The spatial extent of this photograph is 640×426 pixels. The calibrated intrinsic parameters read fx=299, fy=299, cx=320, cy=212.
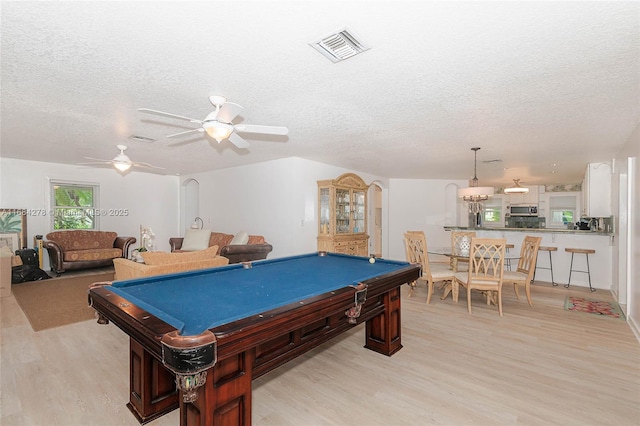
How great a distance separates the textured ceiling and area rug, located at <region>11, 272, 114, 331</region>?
2382 mm

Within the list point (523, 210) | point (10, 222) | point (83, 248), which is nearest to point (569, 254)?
point (523, 210)

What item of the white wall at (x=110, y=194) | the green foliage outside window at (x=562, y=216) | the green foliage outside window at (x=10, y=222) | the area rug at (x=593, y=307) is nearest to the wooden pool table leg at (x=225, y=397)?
the area rug at (x=593, y=307)

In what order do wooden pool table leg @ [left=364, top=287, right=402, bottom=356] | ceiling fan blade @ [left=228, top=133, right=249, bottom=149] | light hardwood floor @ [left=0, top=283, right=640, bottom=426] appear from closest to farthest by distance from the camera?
light hardwood floor @ [left=0, top=283, right=640, bottom=426], wooden pool table leg @ [left=364, top=287, right=402, bottom=356], ceiling fan blade @ [left=228, top=133, right=249, bottom=149]

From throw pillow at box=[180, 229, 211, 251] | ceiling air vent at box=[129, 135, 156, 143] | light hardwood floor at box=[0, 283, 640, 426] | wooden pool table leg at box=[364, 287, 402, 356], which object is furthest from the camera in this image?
throw pillow at box=[180, 229, 211, 251]

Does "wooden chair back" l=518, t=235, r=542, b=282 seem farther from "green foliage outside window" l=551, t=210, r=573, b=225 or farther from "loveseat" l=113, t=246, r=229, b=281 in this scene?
"green foliage outside window" l=551, t=210, r=573, b=225

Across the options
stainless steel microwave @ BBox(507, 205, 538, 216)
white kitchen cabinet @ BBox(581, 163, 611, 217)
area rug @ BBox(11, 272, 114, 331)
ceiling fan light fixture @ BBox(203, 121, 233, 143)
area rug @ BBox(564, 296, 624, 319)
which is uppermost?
ceiling fan light fixture @ BBox(203, 121, 233, 143)

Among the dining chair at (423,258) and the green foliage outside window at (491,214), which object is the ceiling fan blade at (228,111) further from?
the green foliage outside window at (491,214)

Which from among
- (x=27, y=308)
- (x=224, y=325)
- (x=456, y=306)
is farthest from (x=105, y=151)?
(x=456, y=306)

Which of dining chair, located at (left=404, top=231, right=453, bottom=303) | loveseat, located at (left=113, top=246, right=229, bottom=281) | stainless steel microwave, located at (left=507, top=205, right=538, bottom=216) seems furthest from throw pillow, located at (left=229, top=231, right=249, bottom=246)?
stainless steel microwave, located at (left=507, top=205, right=538, bottom=216)

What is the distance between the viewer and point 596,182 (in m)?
5.77

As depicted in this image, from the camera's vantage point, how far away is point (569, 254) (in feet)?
18.6

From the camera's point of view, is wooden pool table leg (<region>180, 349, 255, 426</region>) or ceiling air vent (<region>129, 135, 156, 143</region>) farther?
ceiling air vent (<region>129, 135, 156, 143</region>)

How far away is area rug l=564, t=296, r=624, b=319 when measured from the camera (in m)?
3.95

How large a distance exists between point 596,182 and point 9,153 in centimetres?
1111
